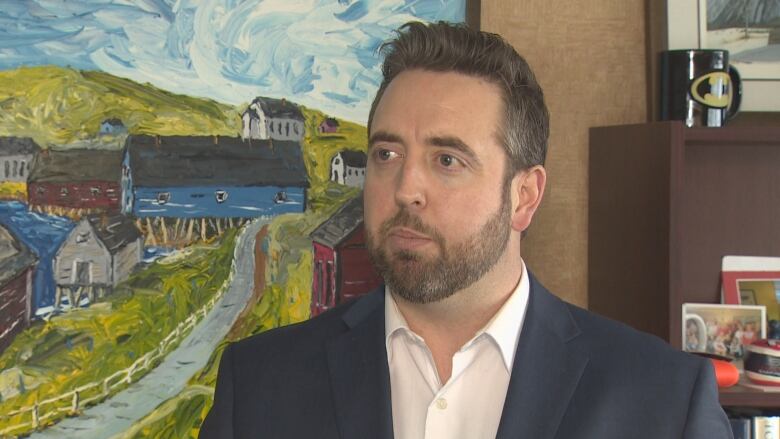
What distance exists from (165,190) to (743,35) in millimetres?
1331

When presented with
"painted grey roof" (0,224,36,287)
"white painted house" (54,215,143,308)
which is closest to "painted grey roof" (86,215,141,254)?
"white painted house" (54,215,143,308)

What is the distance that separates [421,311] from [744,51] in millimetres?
1130

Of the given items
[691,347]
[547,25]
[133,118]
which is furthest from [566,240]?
[133,118]

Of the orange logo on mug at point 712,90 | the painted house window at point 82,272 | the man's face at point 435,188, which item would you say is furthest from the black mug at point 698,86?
the painted house window at point 82,272

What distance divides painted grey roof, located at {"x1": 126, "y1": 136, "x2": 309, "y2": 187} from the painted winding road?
102 mm

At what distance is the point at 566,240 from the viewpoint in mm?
2209

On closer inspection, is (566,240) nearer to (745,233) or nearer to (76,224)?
(745,233)

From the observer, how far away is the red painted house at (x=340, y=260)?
2025mm

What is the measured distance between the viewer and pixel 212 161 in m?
1.94

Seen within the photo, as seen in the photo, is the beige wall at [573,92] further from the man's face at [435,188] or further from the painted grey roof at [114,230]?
the painted grey roof at [114,230]

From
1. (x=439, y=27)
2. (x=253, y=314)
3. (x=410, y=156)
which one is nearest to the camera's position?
(x=410, y=156)

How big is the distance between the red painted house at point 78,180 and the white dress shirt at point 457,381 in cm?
70

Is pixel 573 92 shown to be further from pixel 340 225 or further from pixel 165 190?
pixel 165 190

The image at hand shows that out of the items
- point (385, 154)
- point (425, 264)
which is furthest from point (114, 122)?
point (425, 264)
